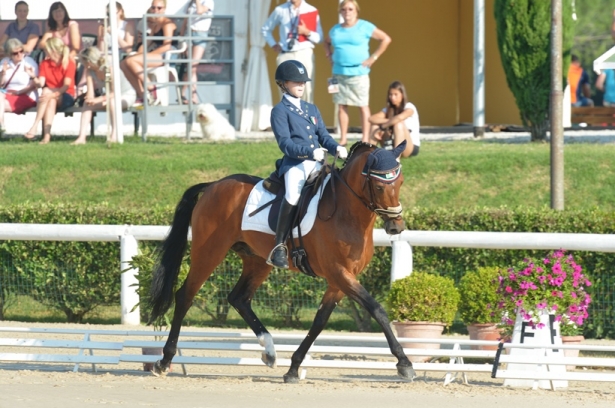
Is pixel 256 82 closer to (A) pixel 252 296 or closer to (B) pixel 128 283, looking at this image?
(B) pixel 128 283

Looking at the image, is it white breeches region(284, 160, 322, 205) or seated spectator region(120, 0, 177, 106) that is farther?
seated spectator region(120, 0, 177, 106)

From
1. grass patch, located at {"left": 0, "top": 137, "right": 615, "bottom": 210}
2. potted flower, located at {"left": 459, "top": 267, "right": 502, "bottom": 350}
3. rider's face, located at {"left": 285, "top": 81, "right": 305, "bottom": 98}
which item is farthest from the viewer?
grass patch, located at {"left": 0, "top": 137, "right": 615, "bottom": 210}

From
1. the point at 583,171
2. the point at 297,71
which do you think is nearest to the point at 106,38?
the point at 583,171

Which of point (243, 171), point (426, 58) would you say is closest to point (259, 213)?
point (243, 171)

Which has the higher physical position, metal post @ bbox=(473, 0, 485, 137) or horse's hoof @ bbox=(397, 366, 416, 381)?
metal post @ bbox=(473, 0, 485, 137)

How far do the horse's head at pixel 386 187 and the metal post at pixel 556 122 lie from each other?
4.79 m

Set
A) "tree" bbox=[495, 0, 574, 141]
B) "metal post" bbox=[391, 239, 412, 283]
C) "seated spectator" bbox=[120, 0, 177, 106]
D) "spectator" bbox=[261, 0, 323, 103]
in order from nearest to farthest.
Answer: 1. "metal post" bbox=[391, 239, 412, 283]
2. "spectator" bbox=[261, 0, 323, 103]
3. "tree" bbox=[495, 0, 574, 141]
4. "seated spectator" bbox=[120, 0, 177, 106]

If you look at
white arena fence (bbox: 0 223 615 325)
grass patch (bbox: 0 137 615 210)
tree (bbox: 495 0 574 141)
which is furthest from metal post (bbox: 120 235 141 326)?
tree (bbox: 495 0 574 141)

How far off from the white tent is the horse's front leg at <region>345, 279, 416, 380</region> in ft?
35.3

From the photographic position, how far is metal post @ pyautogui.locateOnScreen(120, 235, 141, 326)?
11.0 m

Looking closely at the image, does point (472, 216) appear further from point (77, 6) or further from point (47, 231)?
point (77, 6)

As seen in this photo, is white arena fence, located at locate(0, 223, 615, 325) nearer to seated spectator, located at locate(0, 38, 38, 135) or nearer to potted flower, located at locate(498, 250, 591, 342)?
potted flower, located at locate(498, 250, 591, 342)

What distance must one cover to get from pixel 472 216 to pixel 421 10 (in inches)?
444

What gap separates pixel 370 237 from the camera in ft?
26.6
